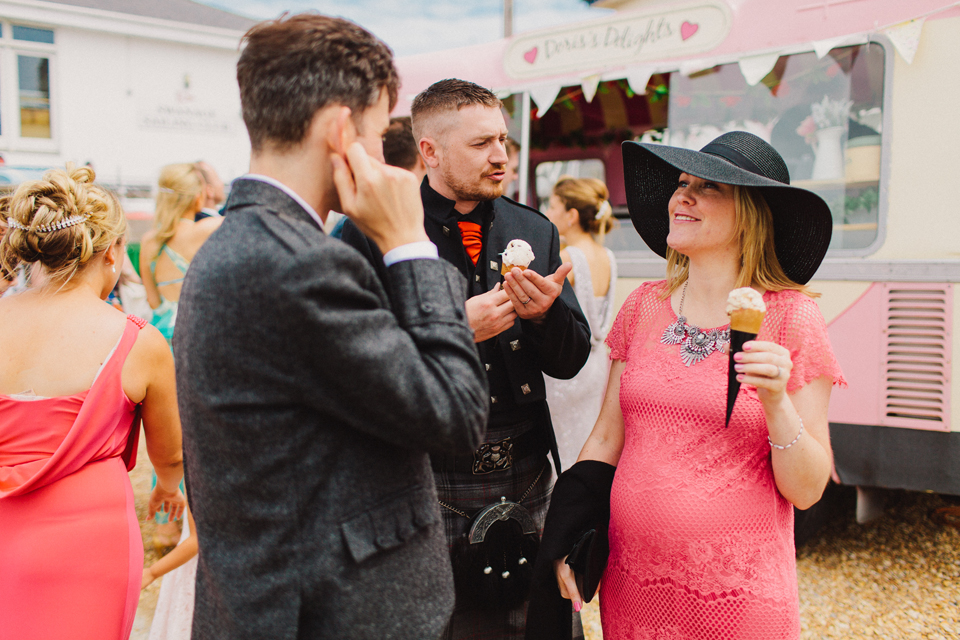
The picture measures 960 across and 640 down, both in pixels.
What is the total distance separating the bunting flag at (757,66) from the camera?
160 inches

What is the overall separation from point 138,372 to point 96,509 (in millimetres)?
407

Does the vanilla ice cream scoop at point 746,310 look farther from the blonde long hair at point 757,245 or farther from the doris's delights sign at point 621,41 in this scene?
the doris's delights sign at point 621,41

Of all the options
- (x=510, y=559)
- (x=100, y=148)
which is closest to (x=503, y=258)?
(x=510, y=559)

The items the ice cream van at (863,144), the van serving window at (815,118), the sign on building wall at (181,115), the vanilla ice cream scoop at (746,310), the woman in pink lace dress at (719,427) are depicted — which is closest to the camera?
the vanilla ice cream scoop at (746,310)

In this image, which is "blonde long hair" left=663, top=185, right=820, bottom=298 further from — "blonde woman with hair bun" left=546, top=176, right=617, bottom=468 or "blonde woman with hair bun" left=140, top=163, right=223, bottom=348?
"blonde woman with hair bun" left=140, top=163, right=223, bottom=348

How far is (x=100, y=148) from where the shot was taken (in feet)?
57.3

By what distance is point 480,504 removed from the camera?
2.14 meters

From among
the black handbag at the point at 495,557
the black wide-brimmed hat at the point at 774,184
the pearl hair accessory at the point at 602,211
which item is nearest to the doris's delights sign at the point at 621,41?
the pearl hair accessory at the point at 602,211

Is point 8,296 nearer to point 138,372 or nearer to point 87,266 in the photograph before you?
point 87,266

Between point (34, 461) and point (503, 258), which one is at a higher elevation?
point (503, 258)

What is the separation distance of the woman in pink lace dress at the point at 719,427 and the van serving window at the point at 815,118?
2445 mm

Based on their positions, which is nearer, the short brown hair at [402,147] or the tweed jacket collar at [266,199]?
the tweed jacket collar at [266,199]

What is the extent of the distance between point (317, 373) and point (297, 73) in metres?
0.52

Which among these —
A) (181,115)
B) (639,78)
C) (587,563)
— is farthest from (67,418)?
(181,115)
